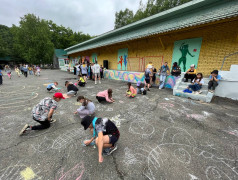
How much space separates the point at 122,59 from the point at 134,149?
35.8ft

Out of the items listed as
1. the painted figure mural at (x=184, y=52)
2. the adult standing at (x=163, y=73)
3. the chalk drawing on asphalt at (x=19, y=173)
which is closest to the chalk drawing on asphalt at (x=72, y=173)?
the chalk drawing on asphalt at (x=19, y=173)

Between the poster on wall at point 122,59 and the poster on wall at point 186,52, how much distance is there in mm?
5190

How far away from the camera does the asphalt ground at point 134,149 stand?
5.66 ft

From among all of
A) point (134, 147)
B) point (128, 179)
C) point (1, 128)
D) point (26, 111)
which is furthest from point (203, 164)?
point (26, 111)

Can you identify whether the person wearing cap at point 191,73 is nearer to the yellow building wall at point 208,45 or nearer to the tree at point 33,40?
the yellow building wall at point 208,45

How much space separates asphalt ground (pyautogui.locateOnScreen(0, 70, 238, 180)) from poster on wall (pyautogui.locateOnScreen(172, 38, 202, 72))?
15.0ft

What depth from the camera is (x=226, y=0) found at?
5328 millimetres

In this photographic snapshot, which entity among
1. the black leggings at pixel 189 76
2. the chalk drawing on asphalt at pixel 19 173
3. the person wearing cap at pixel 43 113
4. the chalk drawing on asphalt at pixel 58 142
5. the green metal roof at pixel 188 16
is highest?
the green metal roof at pixel 188 16

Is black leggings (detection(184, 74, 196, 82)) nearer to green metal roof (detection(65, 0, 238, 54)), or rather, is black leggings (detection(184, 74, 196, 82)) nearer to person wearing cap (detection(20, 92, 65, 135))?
green metal roof (detection(65, 0, 238, 54))

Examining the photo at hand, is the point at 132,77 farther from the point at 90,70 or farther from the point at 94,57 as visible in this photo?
the point at 94,57

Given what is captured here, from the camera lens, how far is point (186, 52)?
23.7 feet

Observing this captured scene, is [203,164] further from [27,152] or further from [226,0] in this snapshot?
[226,0]

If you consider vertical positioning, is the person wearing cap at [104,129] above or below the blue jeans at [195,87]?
below

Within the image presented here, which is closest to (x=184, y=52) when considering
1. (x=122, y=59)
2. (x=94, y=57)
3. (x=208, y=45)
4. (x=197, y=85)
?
(x=208, y=45)
